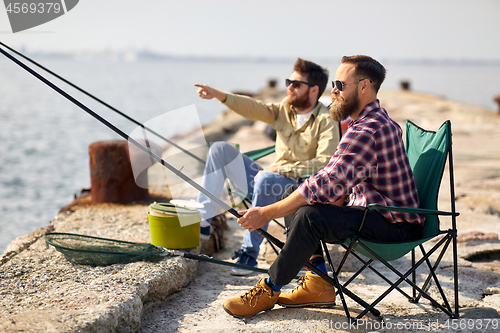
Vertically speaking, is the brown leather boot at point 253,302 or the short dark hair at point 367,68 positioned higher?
the short dark hair at point 367,68

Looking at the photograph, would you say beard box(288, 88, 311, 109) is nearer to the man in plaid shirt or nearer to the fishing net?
the man in plaid shirt

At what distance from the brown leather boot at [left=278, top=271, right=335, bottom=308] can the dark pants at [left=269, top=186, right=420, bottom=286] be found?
0.33m

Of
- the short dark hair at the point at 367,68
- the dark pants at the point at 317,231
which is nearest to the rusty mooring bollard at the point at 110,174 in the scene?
the dark pants at the point at 317,231

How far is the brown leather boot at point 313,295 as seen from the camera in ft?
8.64

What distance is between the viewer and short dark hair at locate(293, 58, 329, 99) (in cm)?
352

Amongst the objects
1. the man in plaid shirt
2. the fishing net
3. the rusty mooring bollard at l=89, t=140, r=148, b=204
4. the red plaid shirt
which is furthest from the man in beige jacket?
the rusty mooring bollard at l=89, t=140, r=148, b=204

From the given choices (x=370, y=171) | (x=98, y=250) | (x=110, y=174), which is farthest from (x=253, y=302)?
(x=110, y=174)

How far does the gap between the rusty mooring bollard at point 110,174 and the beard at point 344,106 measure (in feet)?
9.28

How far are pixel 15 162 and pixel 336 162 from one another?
1412cm

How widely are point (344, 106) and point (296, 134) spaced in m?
1.04

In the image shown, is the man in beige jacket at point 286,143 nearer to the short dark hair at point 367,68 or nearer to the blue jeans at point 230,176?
the blue jeans at point 230,176

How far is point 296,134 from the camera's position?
3520 mm

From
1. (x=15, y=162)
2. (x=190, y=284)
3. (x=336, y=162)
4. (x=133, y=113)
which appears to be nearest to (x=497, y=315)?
(x=336, y=162)

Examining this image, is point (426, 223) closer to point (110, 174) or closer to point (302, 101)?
point (302, 101)
